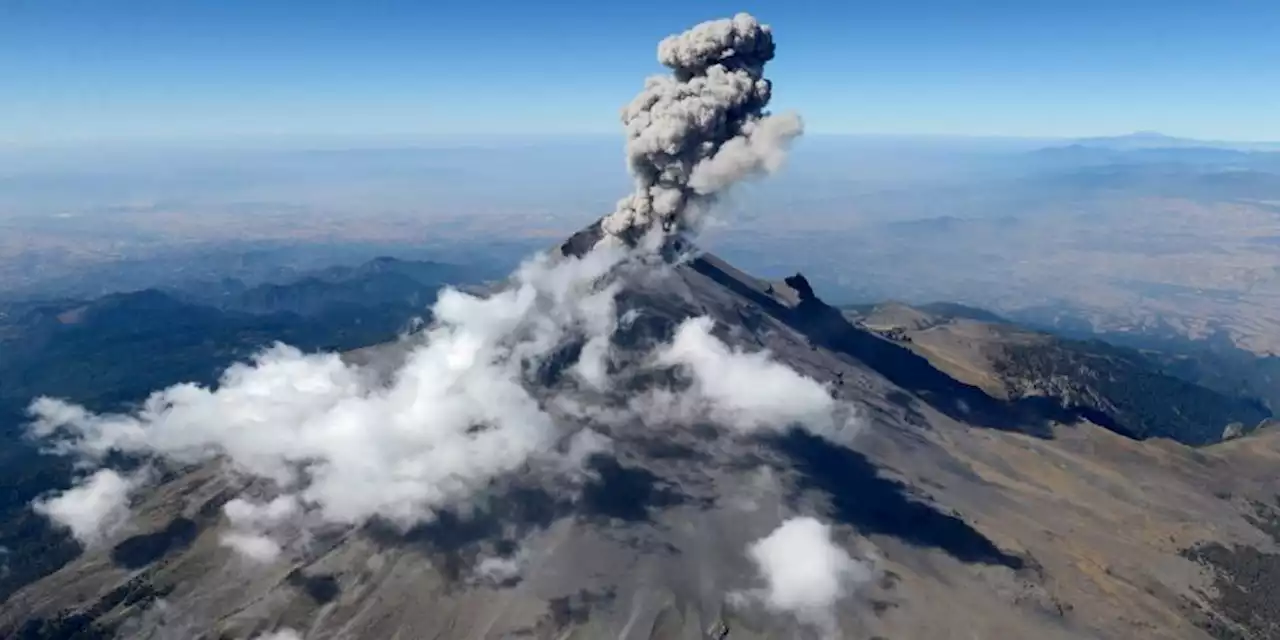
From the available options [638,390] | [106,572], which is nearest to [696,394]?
[638,390]

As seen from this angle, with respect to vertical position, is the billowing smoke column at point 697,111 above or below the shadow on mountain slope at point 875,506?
above

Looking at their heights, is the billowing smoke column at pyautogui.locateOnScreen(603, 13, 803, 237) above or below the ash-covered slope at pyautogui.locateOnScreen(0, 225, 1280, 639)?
above

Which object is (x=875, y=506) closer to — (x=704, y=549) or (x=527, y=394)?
(x=704, y=549)

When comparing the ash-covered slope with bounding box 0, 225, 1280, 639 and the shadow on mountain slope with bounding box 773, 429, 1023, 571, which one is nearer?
the ash-covered slope with bounding box 0, 225, 1280, 639

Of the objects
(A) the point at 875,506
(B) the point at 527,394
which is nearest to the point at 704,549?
(A) the point at 875,506

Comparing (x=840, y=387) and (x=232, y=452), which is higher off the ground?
(x=840, y=387)

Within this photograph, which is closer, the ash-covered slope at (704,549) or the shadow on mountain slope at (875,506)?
the ash-covered slope at (704,549)


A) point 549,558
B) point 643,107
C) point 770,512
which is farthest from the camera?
point 643,107

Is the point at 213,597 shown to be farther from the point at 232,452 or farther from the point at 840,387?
the point at 840,387
